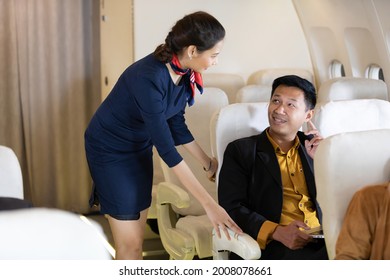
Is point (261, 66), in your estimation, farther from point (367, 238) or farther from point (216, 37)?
point (367, 238)

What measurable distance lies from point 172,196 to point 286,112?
62 centimetres

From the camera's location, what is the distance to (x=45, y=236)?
85 cm

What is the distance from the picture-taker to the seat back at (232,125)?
2.26 metres

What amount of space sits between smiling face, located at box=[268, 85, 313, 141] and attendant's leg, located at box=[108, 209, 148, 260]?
0.60 meters

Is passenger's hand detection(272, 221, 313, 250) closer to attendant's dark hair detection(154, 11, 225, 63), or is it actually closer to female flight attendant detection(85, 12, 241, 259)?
female flight attendant detection(85, 12, 241, 259)

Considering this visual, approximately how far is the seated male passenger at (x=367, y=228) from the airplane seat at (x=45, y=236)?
0.94 m

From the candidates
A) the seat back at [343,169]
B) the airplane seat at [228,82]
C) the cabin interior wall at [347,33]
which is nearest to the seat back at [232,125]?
the seat back at [343,169]

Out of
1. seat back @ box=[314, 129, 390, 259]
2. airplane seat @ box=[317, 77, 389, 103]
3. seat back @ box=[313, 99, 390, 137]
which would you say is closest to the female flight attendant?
seat back @ box=[314, 129, 390, 259]

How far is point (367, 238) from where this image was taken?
1.66 metres

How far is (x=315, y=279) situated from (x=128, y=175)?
2.75 ft

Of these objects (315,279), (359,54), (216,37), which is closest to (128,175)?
(216,37)

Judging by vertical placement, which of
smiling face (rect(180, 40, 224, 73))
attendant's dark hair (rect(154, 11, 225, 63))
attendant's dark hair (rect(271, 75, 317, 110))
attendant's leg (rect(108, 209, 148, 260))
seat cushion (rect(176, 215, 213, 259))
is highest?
attendant's dark hair (rect(154, 11, 225, 63))

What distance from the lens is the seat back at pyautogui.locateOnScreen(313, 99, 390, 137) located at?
2.38 meters

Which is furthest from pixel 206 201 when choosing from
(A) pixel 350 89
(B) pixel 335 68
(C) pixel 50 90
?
(B) pixel 335 68
